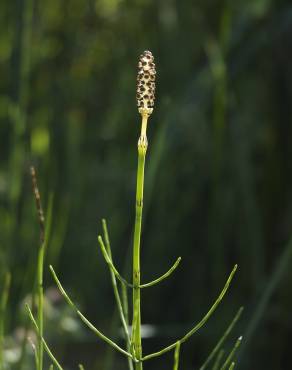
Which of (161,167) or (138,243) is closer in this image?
(138,243)

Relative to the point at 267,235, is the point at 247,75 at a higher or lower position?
higher

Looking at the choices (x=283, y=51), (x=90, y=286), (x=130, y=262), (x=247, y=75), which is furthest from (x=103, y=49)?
(x=130, y=262)

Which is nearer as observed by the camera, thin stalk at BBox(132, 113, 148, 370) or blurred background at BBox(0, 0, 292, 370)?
thin stalk at BBox(132, 113, 148, 370)

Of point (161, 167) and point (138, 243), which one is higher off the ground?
point (161, 167)

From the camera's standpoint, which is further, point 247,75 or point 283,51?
point 247,75

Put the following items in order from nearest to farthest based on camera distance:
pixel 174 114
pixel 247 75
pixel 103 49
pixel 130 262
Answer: pixel 130 262, pixel 174 114, pixel 247 75, pixel 103 49

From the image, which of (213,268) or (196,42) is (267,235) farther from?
(196,42)

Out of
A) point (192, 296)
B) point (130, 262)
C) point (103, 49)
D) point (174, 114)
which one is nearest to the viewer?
point (130, 262)

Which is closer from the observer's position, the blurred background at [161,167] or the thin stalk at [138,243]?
the thin stalk at [138,243]
